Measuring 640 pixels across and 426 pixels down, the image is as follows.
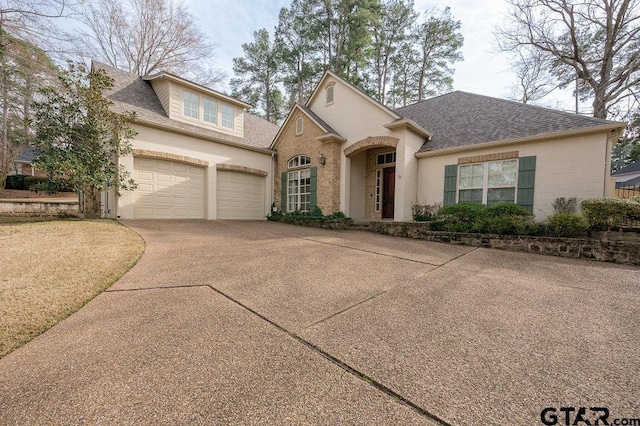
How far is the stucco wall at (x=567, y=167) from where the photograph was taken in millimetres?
6402

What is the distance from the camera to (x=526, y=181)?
731 cm

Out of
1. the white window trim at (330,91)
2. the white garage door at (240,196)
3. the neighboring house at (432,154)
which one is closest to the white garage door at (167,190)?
the white garage door at (240,196)

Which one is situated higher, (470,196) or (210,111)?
(210,111)

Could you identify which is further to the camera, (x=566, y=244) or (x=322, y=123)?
(x=322, y=123)

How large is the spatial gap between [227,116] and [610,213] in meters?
13.0

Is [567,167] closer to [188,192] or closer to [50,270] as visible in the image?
[50,270]

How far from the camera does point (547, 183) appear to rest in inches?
279

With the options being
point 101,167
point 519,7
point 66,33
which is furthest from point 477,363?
point 519,7

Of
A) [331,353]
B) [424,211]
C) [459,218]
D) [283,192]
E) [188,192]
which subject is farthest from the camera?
[283,192]

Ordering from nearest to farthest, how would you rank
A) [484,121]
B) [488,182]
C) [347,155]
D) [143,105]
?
[488,182]
[484,121]
[143,105]
[347,155]

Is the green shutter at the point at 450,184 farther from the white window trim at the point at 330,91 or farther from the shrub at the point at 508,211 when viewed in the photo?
the white window trim at the point at 330,91

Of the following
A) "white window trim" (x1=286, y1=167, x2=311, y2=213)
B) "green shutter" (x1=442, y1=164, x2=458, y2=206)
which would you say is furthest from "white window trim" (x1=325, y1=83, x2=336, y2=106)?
"green shutter" (x1=442, y1=164, x2=458, y2=206)

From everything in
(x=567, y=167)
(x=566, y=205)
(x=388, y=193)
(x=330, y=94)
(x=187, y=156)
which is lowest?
(x=566, y=205)

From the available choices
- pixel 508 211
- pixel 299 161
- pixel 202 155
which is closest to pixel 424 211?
pixel 508 211
